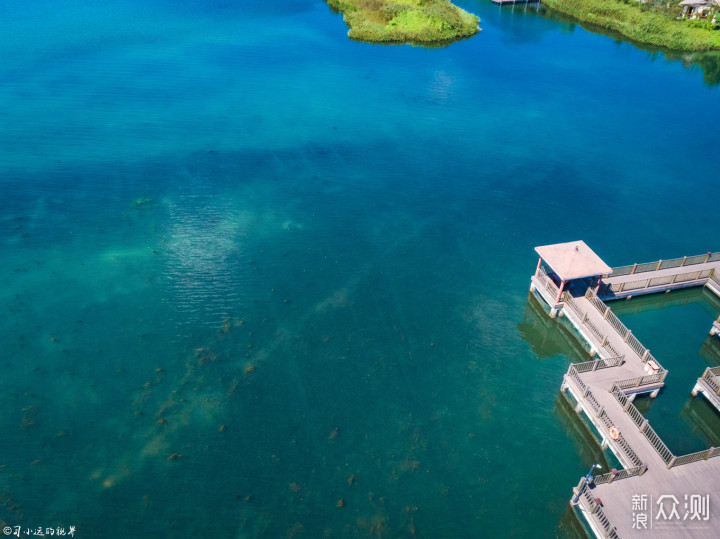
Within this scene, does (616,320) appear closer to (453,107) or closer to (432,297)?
(432,297)

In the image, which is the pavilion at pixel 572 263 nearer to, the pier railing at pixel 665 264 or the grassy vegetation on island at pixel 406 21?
the pier railing at pixel 665 264

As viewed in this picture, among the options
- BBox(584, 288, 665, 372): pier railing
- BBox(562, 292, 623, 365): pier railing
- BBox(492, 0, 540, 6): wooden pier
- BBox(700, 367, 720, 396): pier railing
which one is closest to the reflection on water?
BBox(562, 292, 623, 365): pier railing

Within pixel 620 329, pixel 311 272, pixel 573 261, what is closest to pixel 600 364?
pixel 620 329

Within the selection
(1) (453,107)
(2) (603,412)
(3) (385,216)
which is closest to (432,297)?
(3) (385,216)

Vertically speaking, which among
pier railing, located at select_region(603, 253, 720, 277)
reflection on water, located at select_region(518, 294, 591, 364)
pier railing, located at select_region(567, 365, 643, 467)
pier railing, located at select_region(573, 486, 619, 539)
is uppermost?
pier railing, located at select_region(603, 253, 720, 277)

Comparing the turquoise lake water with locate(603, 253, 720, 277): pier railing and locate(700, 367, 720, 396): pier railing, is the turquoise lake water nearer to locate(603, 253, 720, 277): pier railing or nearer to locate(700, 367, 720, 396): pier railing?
locate(700, 367, 720, 396): pier railing

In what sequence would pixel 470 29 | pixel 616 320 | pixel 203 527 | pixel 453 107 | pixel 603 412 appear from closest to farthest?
1. pixel 203 527
2. pixel 603 412
3. pixel 616 320
4. pixel 453 107
5. pixel 470 29
